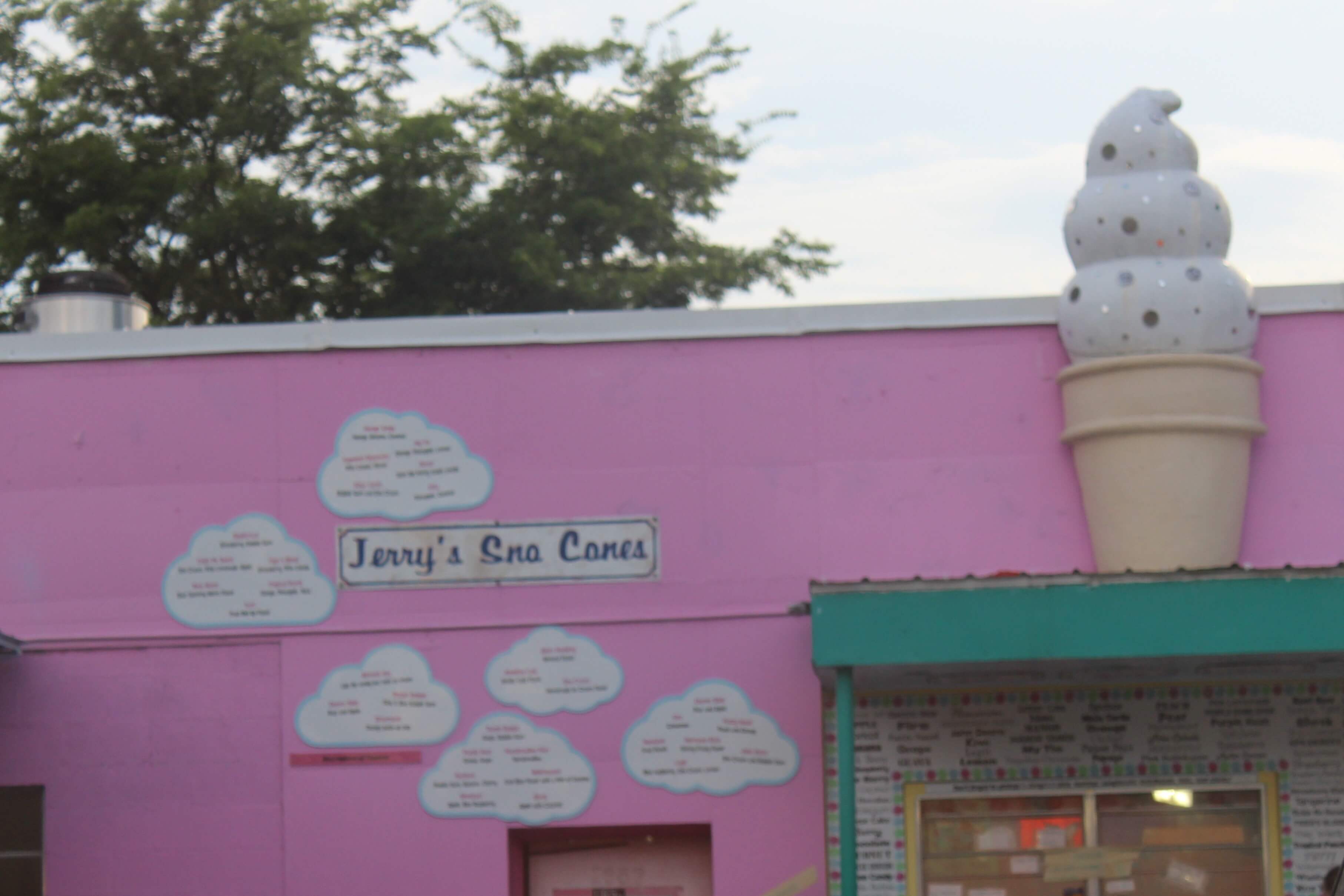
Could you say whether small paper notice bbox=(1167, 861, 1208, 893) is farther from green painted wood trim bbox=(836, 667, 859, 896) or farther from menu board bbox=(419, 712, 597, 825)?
menu board bbox=(419, 712, 597, 825)

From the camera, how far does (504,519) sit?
1178cm

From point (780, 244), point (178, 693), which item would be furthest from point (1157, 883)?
point (780, 244)

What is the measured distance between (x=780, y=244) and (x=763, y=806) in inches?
696

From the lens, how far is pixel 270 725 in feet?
38.1

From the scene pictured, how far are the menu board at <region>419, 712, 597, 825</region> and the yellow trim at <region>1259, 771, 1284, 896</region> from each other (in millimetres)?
4063

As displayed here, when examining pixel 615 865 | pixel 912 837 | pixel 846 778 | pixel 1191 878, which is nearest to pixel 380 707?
pixel 615 865

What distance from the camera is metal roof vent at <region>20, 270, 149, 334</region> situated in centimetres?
1359

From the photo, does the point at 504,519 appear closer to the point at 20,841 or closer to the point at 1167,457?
the point at 20,841

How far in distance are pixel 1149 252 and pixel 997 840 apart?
3.78m

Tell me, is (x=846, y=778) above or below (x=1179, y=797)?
above

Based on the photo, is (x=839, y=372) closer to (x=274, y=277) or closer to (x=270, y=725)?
(x=270, y=725)

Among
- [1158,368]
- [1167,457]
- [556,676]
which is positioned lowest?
[556,676]

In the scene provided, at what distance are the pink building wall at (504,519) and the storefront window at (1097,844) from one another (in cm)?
88

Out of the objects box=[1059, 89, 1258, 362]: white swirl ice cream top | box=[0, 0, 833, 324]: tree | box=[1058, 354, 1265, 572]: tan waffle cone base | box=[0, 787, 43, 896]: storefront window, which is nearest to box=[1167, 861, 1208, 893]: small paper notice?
box=[1058, 354, 1265, 572]: tan waffle cone base
